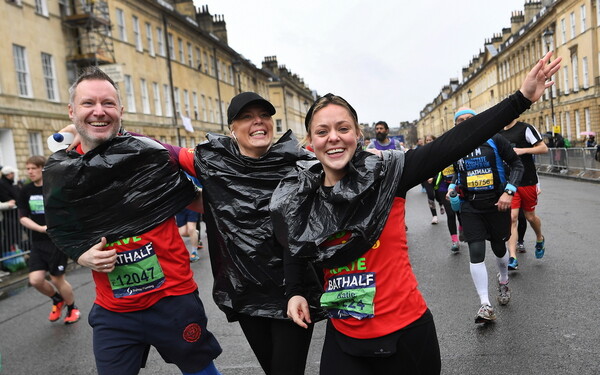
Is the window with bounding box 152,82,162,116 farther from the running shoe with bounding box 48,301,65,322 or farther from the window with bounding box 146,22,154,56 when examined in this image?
the running shoe with bounding box 48,301,65,322

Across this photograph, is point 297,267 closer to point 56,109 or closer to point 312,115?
point 312,115

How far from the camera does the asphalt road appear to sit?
3885 mm

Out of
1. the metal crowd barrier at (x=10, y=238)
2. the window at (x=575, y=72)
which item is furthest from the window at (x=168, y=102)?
the window at (x=575, y=72)

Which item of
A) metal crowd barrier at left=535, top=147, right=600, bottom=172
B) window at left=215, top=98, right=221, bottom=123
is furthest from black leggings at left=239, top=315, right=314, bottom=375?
window at left=215, top=98, right=221, bottom=123

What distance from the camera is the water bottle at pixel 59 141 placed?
2.84 m

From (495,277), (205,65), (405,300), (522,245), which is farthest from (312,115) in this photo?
(205,65)

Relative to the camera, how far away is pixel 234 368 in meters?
4.14

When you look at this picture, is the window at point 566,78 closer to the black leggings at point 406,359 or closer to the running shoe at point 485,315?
the running shoe at point 485,315

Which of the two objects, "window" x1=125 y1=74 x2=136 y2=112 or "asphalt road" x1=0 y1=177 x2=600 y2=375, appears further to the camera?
"window" x1=125 y1=74 x2=136 y2=112

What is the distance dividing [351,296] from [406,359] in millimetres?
342

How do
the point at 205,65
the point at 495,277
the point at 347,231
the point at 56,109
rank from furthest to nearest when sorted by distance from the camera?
the point at 205,65 → the point at 56,109 → the point at 495,277 → the point at 347,231

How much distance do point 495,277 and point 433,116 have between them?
143 m

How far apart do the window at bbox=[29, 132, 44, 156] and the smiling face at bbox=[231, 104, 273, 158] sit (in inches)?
815

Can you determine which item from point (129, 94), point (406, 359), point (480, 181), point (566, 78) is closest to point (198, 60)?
point (129, 94)
